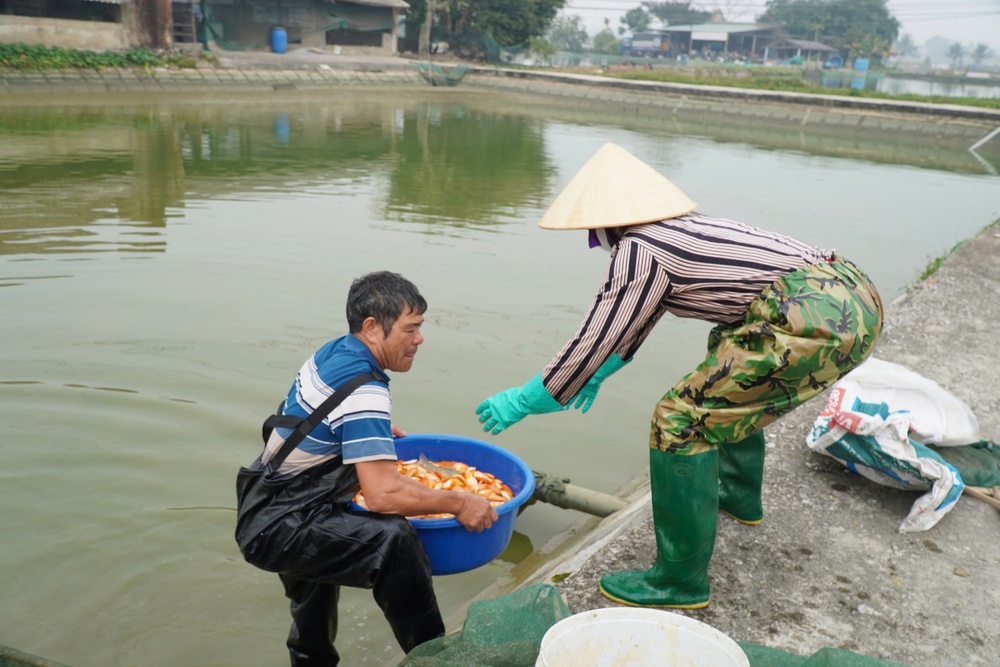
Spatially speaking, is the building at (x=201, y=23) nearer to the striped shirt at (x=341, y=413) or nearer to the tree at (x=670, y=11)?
the striped shirt at (x=341, y=413)

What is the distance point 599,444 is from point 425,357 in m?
1.57

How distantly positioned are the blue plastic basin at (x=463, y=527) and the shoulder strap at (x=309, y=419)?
0.44 metres

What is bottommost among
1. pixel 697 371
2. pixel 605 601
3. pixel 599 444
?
pixel 599 444

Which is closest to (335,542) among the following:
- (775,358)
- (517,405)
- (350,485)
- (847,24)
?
(350,485)

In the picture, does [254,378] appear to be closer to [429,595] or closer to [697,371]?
[429,595]

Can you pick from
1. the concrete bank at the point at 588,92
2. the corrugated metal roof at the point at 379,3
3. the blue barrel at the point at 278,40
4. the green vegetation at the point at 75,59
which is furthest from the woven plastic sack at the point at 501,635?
the corrugated metal roof at the point at 379,3

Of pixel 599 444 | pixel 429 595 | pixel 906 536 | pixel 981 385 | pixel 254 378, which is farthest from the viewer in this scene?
pixel 254 378

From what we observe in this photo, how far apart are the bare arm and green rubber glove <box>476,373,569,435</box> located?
0.79ft

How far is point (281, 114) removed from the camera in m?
22.2

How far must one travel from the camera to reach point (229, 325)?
6.60 meters

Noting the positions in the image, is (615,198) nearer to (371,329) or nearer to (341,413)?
(371,329)

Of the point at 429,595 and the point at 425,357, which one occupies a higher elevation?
the point at 429,595

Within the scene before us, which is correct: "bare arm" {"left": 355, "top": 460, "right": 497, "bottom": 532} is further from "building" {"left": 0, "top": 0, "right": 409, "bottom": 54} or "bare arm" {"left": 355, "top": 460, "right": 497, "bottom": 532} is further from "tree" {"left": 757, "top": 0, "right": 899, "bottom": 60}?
"tree" {"left": 757, "top": 0, "right": 899, "bottom": 60}

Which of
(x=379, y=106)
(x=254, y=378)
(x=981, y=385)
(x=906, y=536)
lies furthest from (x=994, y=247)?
(x=379, y=106)
